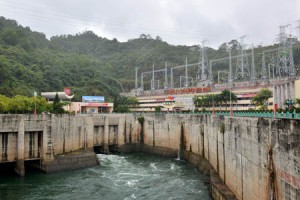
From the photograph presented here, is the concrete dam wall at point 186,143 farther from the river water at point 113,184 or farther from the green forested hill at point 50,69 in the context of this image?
the green forested hill at point 50,69

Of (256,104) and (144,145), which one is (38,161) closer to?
(144,145)

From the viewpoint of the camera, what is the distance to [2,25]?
137375 millimetres

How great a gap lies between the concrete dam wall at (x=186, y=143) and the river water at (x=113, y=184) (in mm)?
2023

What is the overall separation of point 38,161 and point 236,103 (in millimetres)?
59617

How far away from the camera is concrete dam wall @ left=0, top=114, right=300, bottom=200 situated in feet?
52.0

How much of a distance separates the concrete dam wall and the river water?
6.64 feet

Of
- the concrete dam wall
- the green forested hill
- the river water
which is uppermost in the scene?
the green forested hill

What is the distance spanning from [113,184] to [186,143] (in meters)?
20.3

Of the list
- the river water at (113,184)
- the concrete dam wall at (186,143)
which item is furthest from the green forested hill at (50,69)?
Answer: the river water at (113,184)

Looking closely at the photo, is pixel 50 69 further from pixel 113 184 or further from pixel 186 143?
pixel 113 184

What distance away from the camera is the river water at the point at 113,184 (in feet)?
93.9

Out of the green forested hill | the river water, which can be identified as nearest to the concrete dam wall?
the river water

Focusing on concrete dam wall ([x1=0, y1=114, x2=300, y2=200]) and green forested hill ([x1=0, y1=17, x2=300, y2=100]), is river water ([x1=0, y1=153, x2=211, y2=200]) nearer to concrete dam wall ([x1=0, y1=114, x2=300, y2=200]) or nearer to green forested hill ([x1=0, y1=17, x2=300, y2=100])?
concrete dam wall ([x1=0, y1=114, x2=300, y2=200])

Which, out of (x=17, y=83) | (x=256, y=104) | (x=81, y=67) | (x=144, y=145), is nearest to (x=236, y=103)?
(x=256, y=104)
